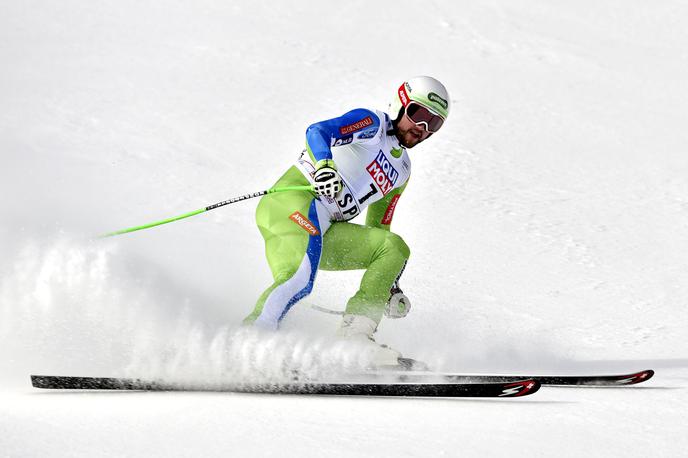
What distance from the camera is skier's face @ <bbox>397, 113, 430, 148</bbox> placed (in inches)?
215

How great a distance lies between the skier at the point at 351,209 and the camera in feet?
16.9

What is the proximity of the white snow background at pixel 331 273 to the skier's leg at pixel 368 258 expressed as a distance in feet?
1.45

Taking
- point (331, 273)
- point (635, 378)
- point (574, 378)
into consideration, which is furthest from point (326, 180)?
point (331, 273)

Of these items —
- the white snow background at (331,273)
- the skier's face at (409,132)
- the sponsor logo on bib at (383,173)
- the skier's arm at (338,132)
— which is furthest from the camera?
the sponsor logo on bib at (383,173)

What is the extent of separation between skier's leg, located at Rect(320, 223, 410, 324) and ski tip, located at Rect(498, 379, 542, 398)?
3.59ft

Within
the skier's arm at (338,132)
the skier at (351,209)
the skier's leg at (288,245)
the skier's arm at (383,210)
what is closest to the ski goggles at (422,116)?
the skier at (351,209)

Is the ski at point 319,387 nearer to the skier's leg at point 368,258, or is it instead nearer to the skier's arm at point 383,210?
the skier's leg at point 368,258

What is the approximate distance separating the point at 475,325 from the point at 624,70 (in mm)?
9488

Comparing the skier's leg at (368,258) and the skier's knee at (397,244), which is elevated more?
the skier's knee at (397,244)

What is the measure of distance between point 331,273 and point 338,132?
3.01m

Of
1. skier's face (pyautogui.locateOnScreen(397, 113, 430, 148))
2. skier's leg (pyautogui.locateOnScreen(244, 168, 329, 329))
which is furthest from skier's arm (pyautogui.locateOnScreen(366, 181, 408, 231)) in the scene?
skier's leg (pyautogui.locateOnScreen(244, 168, 329, 329))

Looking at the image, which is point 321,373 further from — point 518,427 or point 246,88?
point 246,88

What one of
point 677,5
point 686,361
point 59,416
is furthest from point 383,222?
point 677,5

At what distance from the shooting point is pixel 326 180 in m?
5.00
